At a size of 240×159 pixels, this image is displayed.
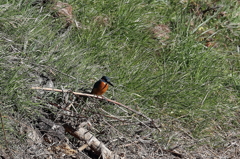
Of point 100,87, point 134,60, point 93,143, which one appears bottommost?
point 93,143

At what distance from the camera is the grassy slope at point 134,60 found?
3.62 meters

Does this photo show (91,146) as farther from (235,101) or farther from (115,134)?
(235,101)

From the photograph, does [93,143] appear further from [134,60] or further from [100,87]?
[134,60]

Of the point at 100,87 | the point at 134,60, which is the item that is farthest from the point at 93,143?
the point at 134,60

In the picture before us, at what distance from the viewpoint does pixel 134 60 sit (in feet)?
14.7

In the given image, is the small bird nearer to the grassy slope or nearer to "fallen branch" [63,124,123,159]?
the grassy slope

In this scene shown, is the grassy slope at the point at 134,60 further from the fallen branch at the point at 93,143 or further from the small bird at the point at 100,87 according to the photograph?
the fallen branch at the point at 93,143

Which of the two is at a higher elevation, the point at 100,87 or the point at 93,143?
the point at 100,87

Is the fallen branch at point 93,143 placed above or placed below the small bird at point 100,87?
below

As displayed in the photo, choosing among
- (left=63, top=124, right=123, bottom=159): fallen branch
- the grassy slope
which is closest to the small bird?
the grassy slope

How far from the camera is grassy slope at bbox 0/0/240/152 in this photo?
362 centimetres

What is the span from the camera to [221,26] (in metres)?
6.02

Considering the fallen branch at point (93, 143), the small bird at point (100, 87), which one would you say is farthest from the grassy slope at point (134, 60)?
the fallen branch at point (93, 143)

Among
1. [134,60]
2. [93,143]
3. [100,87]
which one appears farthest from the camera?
[134,60]
